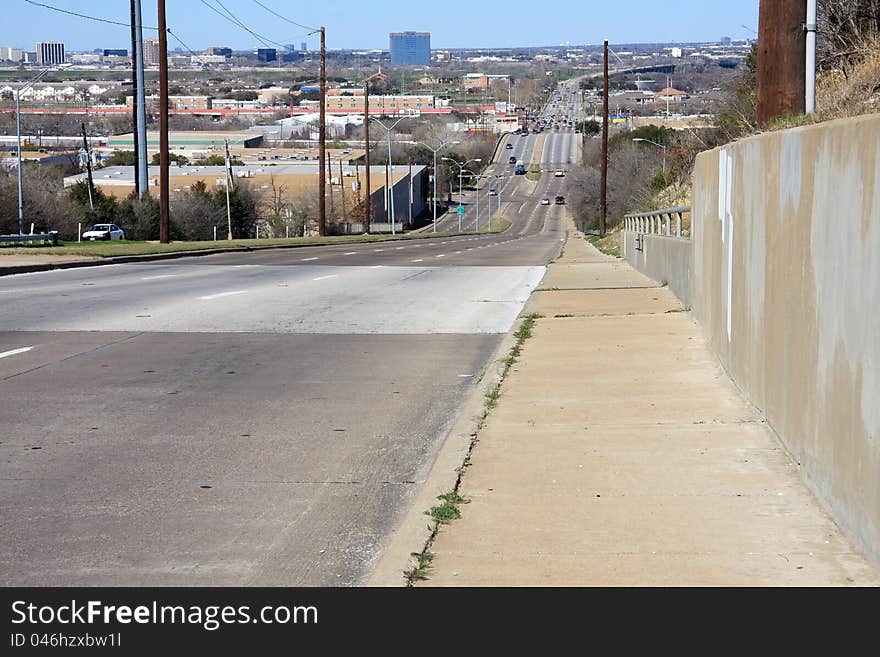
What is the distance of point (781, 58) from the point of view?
40.9 ft

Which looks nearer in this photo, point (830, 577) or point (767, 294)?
point (830, 577)

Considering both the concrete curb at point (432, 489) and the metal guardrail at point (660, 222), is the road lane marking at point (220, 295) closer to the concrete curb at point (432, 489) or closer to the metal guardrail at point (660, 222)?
the metal guardrail at point (660, 222)

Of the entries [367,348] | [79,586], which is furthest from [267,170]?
[79,586]

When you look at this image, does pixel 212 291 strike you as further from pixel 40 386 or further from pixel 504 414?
pixel 504 414

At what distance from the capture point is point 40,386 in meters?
11.7

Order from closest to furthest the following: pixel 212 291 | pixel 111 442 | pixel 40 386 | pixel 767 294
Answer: pixel 767 294, pixel 111 442, pixel 40 386, pixel 212 291

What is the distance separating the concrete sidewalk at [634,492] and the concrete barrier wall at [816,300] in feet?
0.75

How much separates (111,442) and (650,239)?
16261mm

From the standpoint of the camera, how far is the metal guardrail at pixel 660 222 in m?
19.5

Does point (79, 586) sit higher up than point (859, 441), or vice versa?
point (859, 441)

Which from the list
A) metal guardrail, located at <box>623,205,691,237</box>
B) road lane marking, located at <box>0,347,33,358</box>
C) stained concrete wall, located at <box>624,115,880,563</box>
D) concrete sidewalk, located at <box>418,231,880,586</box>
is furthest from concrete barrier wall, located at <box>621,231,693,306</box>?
road lane marking, located at <box>0,347,33,358</box>

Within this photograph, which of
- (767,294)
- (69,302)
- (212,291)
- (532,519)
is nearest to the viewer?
(532,519)

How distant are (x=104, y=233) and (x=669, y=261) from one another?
161ft
